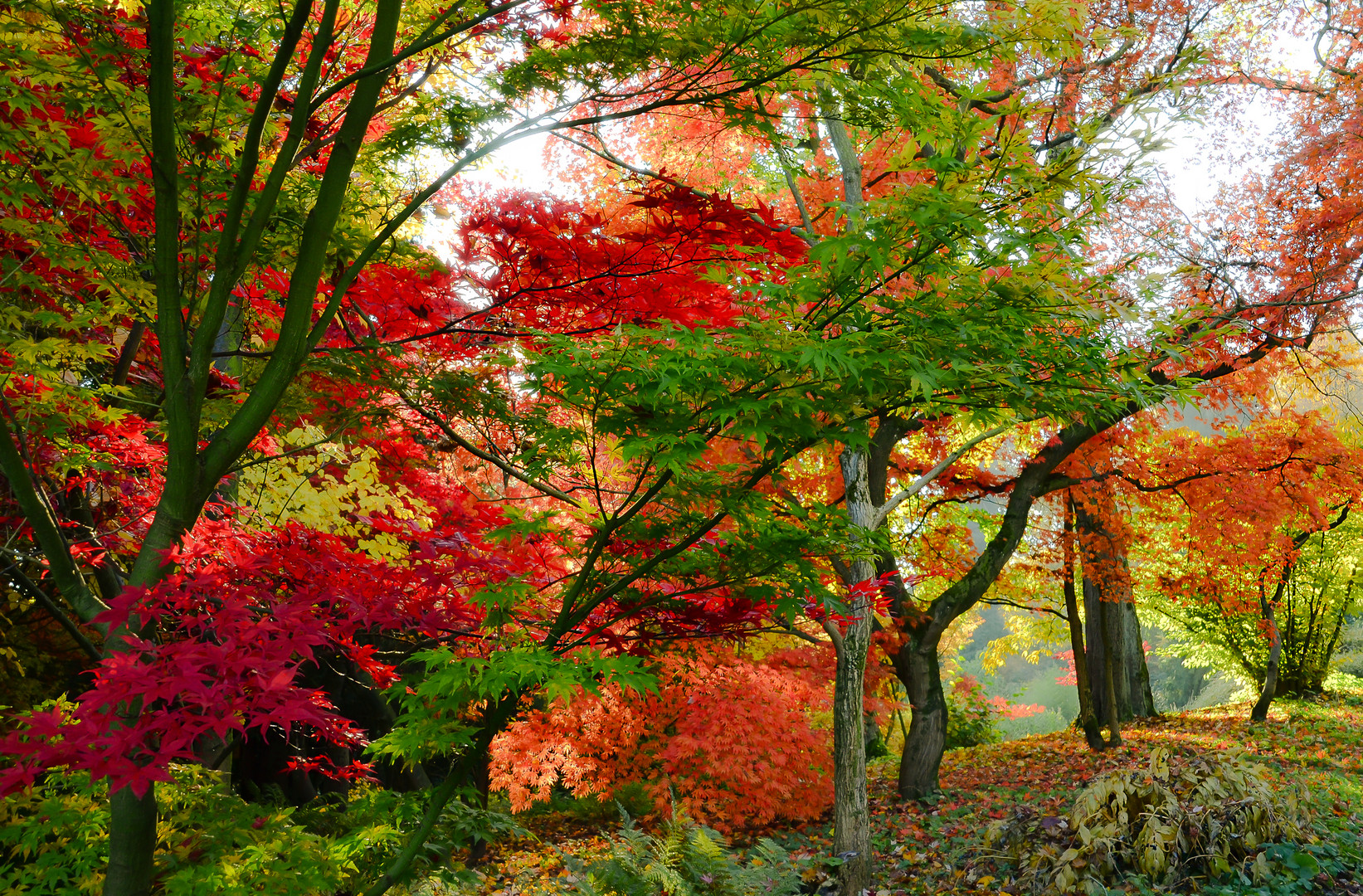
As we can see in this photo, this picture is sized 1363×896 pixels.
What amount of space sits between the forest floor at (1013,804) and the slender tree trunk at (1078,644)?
0.29 m

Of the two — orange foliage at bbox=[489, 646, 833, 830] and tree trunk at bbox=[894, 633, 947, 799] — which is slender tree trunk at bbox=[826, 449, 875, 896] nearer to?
orange foliage at bbox=[489, 646, 833, 830]

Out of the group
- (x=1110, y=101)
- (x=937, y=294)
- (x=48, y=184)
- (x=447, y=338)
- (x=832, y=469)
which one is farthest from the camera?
(x=832, y=469)

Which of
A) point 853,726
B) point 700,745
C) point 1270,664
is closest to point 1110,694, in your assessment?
point 1270,664

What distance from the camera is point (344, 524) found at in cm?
460

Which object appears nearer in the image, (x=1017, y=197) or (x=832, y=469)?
(x=1017, y=197)

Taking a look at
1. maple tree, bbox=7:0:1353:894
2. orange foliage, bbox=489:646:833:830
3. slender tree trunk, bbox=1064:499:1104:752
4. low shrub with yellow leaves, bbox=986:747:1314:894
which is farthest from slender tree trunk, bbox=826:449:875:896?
slender tree trunk, bbox=1064:499:1104:752

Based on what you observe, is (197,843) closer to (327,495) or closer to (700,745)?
(327,495)

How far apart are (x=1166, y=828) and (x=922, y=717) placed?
4.43 m

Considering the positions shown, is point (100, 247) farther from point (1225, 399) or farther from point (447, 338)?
point (1225, 399)

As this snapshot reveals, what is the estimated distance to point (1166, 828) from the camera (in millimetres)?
4824

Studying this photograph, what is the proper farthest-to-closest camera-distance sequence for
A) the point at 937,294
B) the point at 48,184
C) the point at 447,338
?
the point at 447,338
the point at 48,184
the point at 937,294

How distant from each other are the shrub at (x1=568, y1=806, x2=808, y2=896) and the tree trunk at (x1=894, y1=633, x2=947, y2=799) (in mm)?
4149

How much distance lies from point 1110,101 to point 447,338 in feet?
22.3

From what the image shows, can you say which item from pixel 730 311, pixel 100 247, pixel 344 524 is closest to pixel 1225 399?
pixel 730 311
